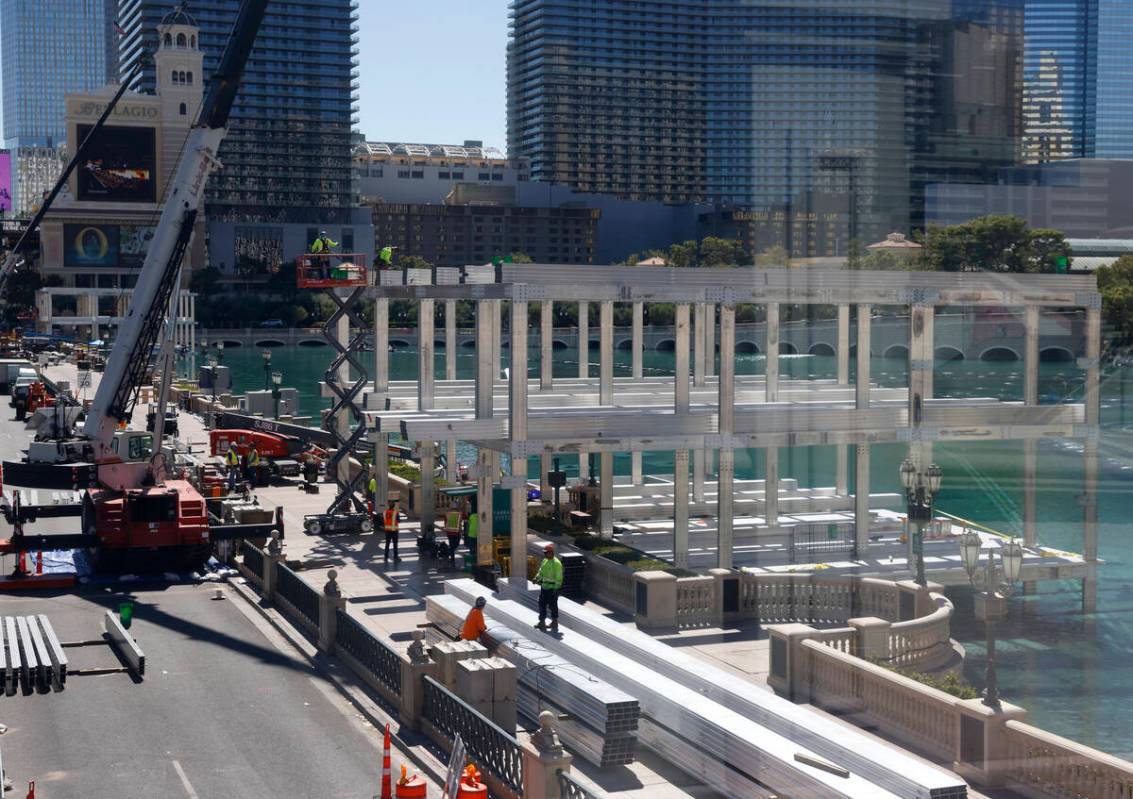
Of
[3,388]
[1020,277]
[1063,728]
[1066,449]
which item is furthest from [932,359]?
[3,388]

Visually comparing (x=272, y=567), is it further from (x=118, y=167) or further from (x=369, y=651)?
(x=118, y=167)

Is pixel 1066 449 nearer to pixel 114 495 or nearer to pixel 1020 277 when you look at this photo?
pixel 1020 277

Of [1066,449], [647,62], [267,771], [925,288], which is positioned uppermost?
[647,62]

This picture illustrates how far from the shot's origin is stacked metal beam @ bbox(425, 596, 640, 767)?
16.8 meters

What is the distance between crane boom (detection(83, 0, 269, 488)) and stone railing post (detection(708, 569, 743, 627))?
1588 cm

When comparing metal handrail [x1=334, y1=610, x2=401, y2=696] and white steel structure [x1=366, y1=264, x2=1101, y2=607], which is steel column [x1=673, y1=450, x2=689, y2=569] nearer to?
white steel structure [x1=366, y1=264, x2=1101, y2=607]

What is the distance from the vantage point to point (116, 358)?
113ft

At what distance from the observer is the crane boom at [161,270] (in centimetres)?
3428

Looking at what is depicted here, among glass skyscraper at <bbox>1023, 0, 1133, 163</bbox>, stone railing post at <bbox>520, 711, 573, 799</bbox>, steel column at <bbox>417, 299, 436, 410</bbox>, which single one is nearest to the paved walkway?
stone railing post at <bbox>520, 711, 573, 799</bbox>

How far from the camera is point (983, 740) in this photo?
15.4m

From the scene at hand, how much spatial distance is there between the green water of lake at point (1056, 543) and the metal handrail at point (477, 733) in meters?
5.65

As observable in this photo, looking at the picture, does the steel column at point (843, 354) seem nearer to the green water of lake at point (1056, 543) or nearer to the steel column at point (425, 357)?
the green water of lake at point (1056, 543)

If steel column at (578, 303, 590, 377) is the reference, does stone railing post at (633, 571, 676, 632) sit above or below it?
below

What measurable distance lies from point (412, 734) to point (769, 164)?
838 cm
